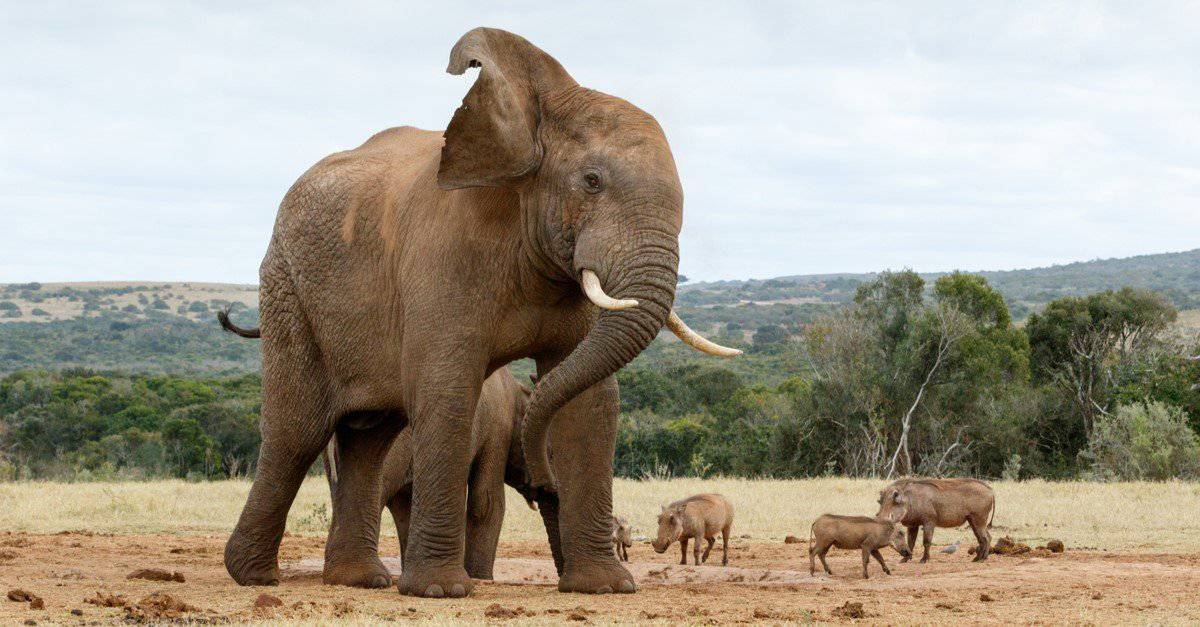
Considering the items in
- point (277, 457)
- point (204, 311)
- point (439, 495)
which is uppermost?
point (204, 311)

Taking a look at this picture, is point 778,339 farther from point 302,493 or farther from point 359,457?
point 359,457

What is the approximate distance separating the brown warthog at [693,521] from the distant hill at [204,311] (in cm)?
3614

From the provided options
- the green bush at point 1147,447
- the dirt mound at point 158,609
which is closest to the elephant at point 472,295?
Answer: the dirt mound at point 158,609

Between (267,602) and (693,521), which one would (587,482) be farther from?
(693,521)

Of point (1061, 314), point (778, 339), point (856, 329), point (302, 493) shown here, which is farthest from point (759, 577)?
point (778, 339)

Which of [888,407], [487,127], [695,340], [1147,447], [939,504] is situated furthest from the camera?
[888,407]

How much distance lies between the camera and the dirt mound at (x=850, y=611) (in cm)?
780

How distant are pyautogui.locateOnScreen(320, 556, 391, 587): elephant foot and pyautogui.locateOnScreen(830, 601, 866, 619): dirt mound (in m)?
3.37

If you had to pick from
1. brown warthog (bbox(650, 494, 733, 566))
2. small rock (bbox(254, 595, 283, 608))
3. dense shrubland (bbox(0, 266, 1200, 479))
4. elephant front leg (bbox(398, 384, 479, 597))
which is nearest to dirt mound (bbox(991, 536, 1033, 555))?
brown warthog (bbox(650, 494, 733, 566))

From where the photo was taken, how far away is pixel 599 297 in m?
7.39

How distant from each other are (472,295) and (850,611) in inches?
108

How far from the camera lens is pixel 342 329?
9219 millimetres

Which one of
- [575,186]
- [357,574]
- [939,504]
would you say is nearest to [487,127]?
[575,186]

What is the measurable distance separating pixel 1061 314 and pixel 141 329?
224 ft
